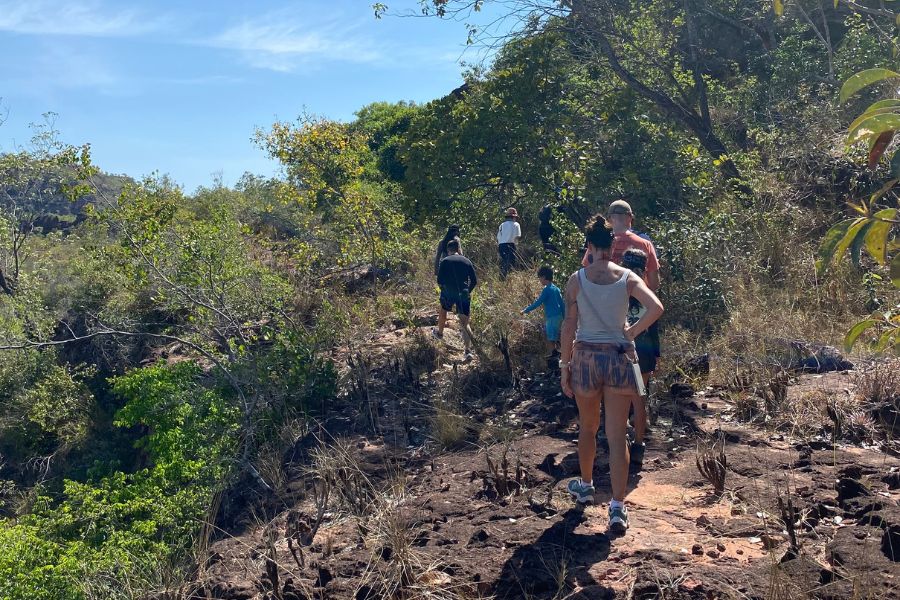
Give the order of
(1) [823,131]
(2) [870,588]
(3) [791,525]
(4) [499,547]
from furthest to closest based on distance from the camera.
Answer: (1) [823,131], (4) [499,547], (3) [791,525], (2) [870,588]

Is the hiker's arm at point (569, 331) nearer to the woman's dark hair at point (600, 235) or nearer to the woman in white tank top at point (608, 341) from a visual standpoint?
the woman in white tank top at point (608, 341)

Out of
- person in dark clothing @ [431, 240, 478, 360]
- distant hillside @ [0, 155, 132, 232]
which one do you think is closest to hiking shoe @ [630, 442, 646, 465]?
person in dark clothing @ [431, 240, 478, 360]

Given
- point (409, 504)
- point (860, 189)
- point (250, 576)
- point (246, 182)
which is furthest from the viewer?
point (246, 182)

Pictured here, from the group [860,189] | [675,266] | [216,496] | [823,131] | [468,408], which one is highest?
[823,131]

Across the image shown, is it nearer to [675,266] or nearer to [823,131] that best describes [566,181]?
[675,266]

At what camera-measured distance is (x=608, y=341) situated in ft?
13.9

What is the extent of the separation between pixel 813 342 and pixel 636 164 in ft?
11.3

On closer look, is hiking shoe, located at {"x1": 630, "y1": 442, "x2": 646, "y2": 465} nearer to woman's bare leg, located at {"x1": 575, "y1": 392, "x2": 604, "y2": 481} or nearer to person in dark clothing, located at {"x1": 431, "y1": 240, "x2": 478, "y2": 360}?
woman's bare leg, located at {"x1": 575, "y1": 392, "x2": 604, "y2": 481}

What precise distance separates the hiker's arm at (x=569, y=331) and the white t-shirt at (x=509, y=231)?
26.5 feet

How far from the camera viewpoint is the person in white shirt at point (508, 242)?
1242 centimetres

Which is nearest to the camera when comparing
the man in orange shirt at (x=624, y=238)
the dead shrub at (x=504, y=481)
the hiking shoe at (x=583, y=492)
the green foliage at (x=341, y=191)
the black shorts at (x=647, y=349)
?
the hiking shoe at (x=583, y=492)

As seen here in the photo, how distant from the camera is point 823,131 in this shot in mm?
11375

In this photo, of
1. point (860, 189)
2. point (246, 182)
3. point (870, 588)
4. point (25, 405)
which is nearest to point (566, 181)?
point (860, 189)

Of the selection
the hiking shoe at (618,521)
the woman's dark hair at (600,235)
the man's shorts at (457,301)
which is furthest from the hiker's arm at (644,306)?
the man's shorts at (457,301)
